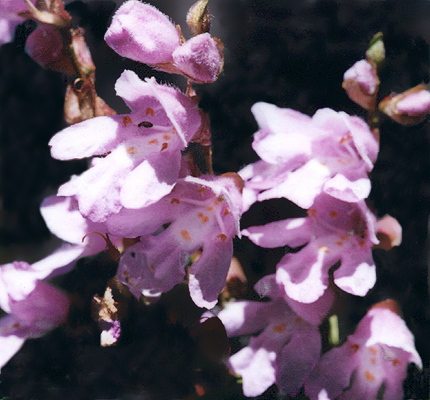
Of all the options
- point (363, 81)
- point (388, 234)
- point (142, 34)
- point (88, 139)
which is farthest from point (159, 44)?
point (388, 234)

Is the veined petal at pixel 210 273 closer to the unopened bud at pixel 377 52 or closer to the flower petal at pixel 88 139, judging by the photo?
the flower petal at pixel 88 139

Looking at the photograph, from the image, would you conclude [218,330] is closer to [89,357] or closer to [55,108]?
[89,357]

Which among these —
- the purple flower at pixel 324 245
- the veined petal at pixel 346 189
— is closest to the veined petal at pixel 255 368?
the purple flower at pixel 324 245

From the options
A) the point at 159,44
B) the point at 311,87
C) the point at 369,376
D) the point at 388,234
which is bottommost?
the point at 369,376

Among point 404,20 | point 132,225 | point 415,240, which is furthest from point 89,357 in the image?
point 404,20

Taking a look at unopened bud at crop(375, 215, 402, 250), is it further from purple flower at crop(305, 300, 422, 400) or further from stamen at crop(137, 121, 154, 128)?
stamen at crop(137, 121, 154, 128)

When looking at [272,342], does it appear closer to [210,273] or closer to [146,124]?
[210,273]

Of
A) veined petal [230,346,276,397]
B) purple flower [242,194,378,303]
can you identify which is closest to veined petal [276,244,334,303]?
purple flower [242,194,378,303]
